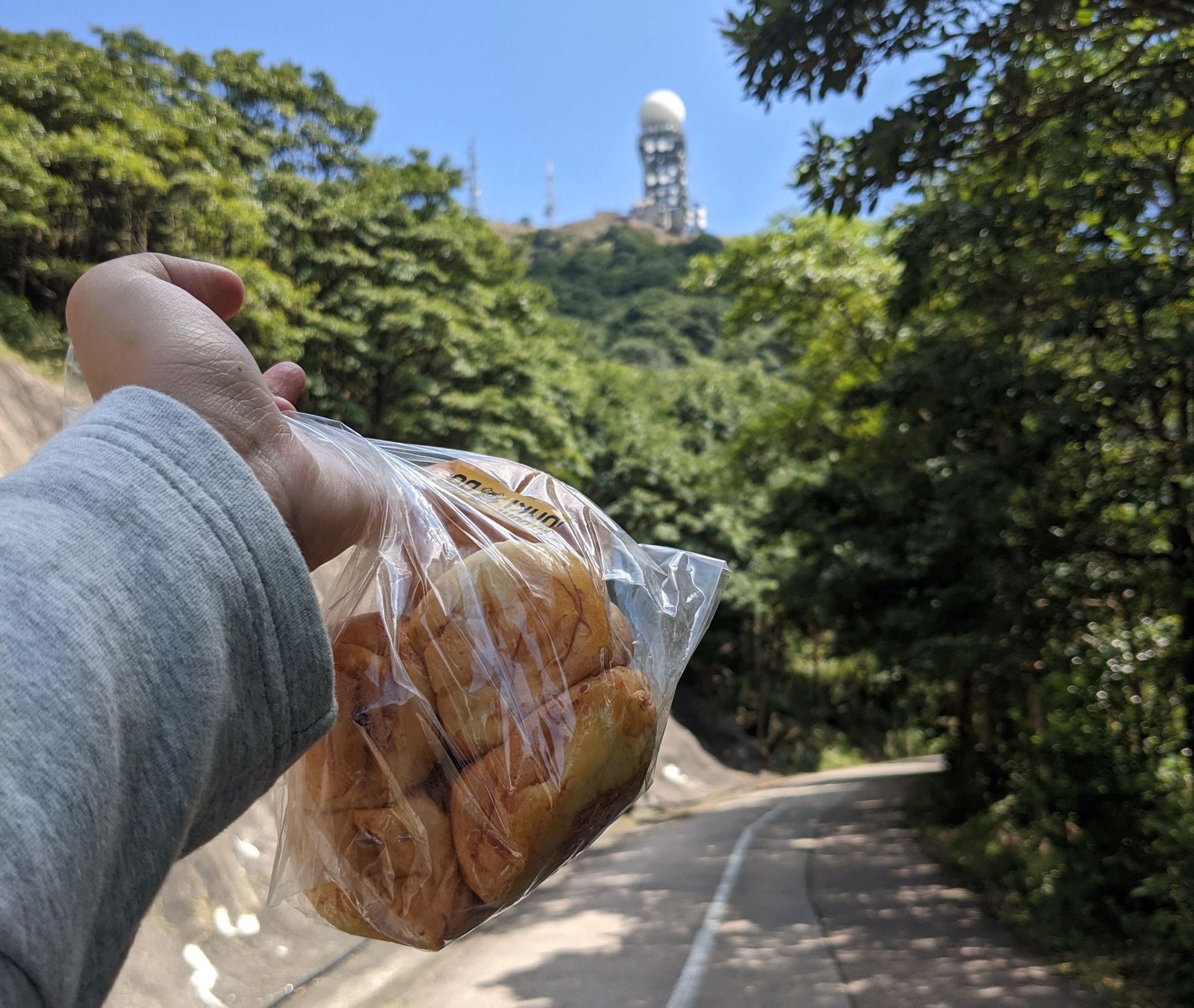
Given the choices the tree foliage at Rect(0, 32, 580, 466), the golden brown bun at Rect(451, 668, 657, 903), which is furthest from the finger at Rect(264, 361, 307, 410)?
the tree foliage at Rect(0, 32, 580, 466)

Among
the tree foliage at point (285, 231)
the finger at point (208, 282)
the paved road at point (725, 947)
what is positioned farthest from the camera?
the tree foliage at point (285, 231)

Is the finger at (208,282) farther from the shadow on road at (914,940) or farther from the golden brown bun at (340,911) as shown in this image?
the shadow on road at (914,940)

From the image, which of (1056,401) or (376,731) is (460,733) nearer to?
(376,731)

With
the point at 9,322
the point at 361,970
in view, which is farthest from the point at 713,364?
the point at 361,970

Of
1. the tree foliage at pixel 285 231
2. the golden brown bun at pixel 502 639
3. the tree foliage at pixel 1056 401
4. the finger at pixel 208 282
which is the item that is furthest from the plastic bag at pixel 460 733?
the tree foliage at pixel 285 231

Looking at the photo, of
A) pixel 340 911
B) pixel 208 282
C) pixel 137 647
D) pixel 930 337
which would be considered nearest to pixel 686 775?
pixel 930 337

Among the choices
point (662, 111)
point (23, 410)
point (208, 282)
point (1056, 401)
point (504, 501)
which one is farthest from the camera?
point (662, 111)
